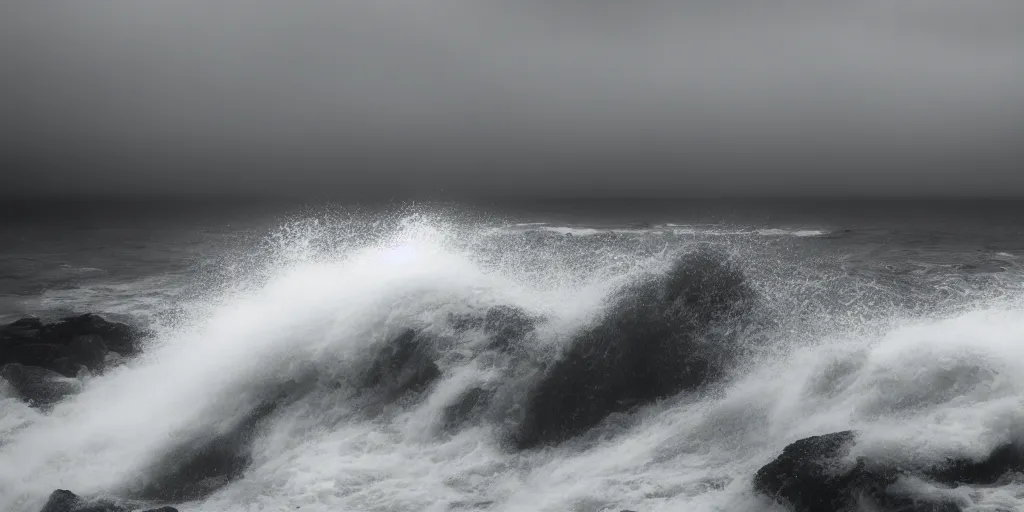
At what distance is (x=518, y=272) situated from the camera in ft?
56.8

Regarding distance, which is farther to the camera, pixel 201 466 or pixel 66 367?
pixel 66 367

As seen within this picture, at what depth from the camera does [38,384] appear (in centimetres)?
1429

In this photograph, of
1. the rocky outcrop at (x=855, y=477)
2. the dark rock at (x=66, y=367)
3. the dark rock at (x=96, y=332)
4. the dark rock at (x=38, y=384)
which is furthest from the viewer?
the dark rock at (x=96, y=332)

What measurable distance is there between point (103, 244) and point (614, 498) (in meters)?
51.8

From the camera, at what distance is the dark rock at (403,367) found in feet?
42.4

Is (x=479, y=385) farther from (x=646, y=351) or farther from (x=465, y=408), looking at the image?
(x=646, y=351)

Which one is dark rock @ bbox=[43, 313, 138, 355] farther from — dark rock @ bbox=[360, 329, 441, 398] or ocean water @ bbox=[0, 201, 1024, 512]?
dark rock @ bbox=[360, 329, 441, 398]

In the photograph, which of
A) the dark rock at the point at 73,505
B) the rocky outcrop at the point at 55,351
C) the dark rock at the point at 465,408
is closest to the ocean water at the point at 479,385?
the dark rock at the point at 465,408

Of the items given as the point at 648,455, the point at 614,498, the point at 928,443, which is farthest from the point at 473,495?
the point at 928,443

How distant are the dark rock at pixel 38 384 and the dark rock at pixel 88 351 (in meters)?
0.94

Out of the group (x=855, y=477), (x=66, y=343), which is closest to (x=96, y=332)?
(x=66, y=343)

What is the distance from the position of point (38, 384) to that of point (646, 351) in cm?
1337

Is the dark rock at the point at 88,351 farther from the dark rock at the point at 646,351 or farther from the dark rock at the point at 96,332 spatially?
the dark rock at the point at 646,351

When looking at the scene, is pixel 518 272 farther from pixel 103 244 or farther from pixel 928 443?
pixel 103 244
